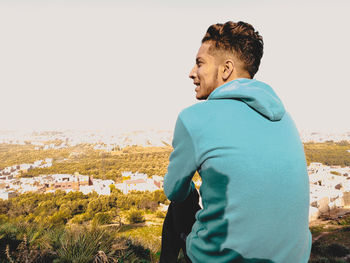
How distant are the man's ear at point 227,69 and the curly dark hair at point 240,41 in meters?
0.03

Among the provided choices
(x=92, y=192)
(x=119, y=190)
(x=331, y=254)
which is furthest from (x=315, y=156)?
(x=331, y=254)

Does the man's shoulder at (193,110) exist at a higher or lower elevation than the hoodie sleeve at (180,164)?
higher

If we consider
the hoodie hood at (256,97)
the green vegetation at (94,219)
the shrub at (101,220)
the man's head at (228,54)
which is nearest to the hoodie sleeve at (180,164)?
the hoodie hood at (256,97)

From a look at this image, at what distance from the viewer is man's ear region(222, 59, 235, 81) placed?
641 millimetres

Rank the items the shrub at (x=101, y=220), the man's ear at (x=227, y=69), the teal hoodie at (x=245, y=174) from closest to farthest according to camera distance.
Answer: the teal hoodie at (x=245, y=174) → the man's ear at (x=227, y=69) → the shrub at (x=101, y=220)

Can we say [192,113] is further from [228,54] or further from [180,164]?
[228,54]

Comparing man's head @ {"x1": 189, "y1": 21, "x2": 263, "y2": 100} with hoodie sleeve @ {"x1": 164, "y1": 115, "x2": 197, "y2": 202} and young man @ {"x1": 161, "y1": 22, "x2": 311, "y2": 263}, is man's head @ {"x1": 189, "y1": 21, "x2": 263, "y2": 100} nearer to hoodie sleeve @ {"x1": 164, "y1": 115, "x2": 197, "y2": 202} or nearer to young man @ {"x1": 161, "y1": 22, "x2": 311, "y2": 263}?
young man @ {"x1": 161, "y1": 22, "x2": 311, "y2": 263}

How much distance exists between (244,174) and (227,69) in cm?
34

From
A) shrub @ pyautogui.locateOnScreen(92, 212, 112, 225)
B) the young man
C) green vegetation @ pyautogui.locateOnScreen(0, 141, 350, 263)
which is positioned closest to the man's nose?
the young man

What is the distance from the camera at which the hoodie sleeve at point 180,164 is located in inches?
19.2

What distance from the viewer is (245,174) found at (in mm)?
442

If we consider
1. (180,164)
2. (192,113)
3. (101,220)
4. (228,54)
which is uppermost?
(228,54)

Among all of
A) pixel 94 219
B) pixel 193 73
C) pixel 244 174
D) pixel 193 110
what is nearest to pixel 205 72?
pixel 193 73

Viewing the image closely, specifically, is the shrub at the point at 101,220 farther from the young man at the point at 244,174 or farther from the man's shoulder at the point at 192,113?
the man's shoulder at the point at 192,113
